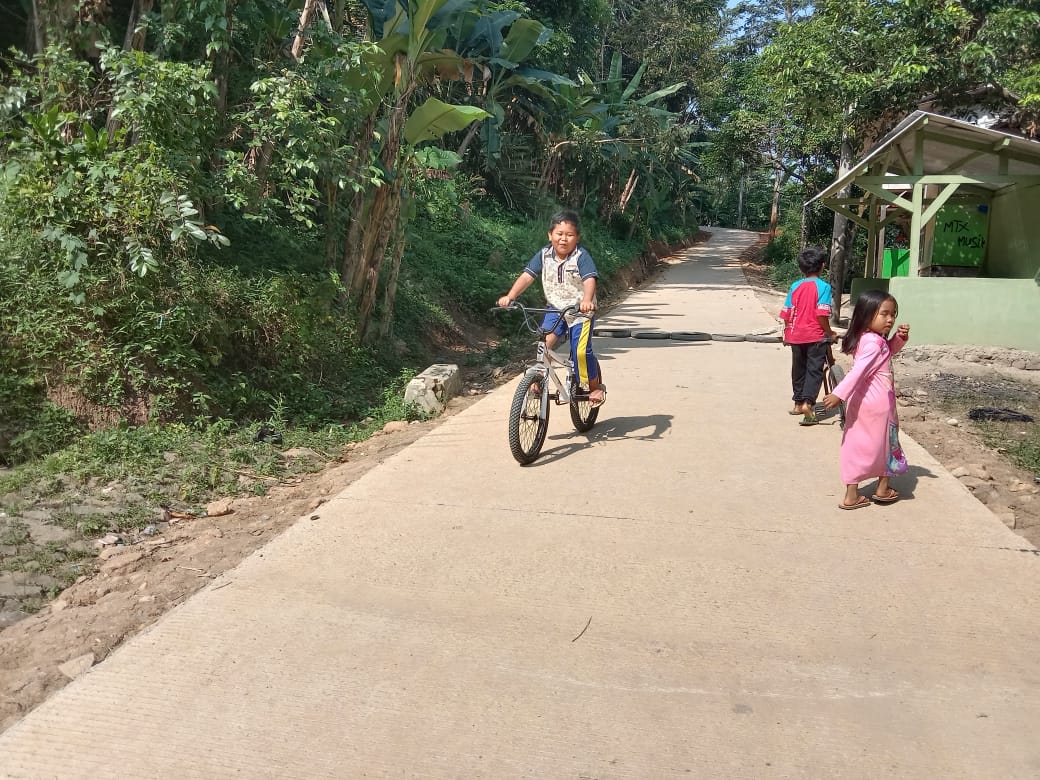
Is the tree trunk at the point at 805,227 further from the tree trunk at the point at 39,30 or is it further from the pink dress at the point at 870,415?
the tree trunk at the point at 39,30

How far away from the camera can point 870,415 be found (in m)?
4.90

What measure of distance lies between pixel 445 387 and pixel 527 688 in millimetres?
5262

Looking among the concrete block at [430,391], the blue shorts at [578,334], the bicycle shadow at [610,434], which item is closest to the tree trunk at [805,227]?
the concrete block at [430,391]

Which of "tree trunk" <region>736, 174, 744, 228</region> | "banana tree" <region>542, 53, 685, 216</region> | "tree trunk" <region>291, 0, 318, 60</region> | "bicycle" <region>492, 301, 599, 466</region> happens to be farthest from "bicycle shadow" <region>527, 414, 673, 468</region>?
"tree trunk" <region>736, 174, 744, 228</region>

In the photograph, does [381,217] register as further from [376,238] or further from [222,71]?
[222,71]

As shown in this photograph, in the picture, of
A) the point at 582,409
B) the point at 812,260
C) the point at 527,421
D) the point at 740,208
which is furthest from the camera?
the point at 740,208

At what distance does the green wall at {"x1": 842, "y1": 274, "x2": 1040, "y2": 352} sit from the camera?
1088 centimetres

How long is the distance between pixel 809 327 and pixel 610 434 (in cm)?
190

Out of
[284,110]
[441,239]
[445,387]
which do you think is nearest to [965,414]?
[445,387]

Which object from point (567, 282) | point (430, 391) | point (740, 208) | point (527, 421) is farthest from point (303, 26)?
point (740, 208)

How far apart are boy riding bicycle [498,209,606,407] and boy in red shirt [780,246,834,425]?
1.90 meters

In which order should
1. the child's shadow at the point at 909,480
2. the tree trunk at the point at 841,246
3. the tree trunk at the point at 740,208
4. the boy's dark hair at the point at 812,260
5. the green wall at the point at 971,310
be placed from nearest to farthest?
the child's shadow at the point at 909,480
the boy's dark hair at the point at 812,260
the green wall at the point at 971,310
the tree trunk at the point at 841,246
the tree trunk at the point at 740,208

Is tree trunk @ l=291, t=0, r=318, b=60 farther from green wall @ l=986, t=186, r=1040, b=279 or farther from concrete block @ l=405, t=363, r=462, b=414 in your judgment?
green wall @ l=986, t=186, r=1040, b=279

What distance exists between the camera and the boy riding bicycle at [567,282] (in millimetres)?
5895
